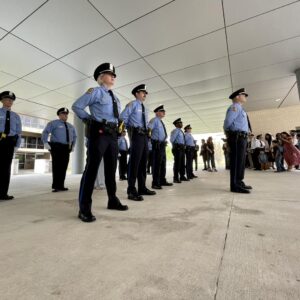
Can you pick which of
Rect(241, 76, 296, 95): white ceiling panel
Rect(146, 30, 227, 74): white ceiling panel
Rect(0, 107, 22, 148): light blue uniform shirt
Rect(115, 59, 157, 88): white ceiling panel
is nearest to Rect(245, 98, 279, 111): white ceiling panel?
Rect(241, 76, 296, 95): white ceiling panel

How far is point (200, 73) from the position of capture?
4.21m

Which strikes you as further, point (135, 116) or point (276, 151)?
point (276, 151)

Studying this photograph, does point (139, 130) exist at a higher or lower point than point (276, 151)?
higher

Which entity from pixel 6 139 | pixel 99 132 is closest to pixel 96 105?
pixel 99 132

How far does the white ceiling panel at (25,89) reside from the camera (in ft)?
14.8

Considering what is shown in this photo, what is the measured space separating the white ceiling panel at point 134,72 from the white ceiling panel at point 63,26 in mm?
1008

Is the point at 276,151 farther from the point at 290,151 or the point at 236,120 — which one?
the point at 236,120

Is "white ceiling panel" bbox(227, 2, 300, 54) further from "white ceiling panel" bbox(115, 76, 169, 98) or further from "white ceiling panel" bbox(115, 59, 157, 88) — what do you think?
"white ceiling panel" bbox(115, 76, 169, 98)

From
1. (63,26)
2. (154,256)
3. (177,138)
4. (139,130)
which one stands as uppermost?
(63,26)

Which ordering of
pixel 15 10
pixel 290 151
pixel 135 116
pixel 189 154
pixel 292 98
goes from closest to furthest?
pixel 15 10 → pixel 135 116 → pixel 189 154 → pixel 290 151 → pixel 292 98

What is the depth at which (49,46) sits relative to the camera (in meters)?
3.08

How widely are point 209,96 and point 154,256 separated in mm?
5538

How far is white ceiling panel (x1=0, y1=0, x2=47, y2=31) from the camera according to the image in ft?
7.39

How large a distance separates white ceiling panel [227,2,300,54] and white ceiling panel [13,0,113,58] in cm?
191
